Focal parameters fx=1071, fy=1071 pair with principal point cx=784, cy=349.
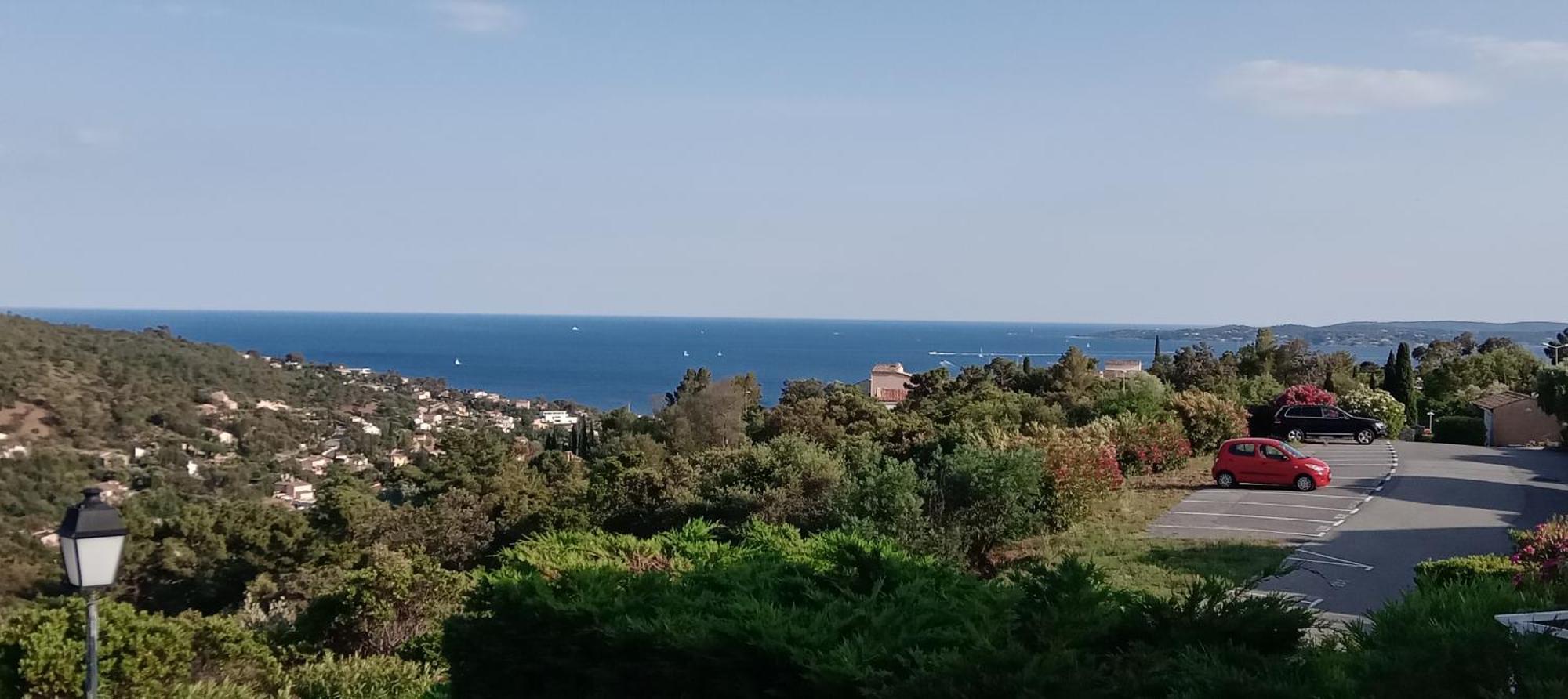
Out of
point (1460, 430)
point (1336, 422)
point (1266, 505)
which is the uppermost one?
point (1336, 422)

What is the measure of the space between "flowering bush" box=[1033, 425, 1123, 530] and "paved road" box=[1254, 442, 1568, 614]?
2853 mm

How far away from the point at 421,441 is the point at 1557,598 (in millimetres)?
44947

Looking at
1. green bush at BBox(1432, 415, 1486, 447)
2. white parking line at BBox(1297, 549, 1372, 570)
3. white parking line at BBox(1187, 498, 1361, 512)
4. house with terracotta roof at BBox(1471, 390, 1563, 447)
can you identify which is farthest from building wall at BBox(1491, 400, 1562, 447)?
white parking line at BBox(1297, 549, 1372, 570)

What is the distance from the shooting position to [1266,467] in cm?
1905

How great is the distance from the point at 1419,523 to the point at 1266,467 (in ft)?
11.2

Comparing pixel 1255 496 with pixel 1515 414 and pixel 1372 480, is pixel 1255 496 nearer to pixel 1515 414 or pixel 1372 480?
pixel 1372 480

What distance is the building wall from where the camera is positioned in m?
32.5

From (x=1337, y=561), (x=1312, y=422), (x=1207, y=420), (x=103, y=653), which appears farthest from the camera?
(x=1312, y=422)

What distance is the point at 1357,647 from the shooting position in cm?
414

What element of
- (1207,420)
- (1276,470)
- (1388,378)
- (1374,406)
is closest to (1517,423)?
(1374,406)

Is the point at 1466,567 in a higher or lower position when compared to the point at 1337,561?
higher

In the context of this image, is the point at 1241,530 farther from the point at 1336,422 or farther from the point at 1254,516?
the point at 1336,422

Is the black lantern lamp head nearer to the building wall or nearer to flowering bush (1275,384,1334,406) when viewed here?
flowering bush (1275,384,1334,406)

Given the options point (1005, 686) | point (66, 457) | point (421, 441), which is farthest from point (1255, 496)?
point (421, 441)
